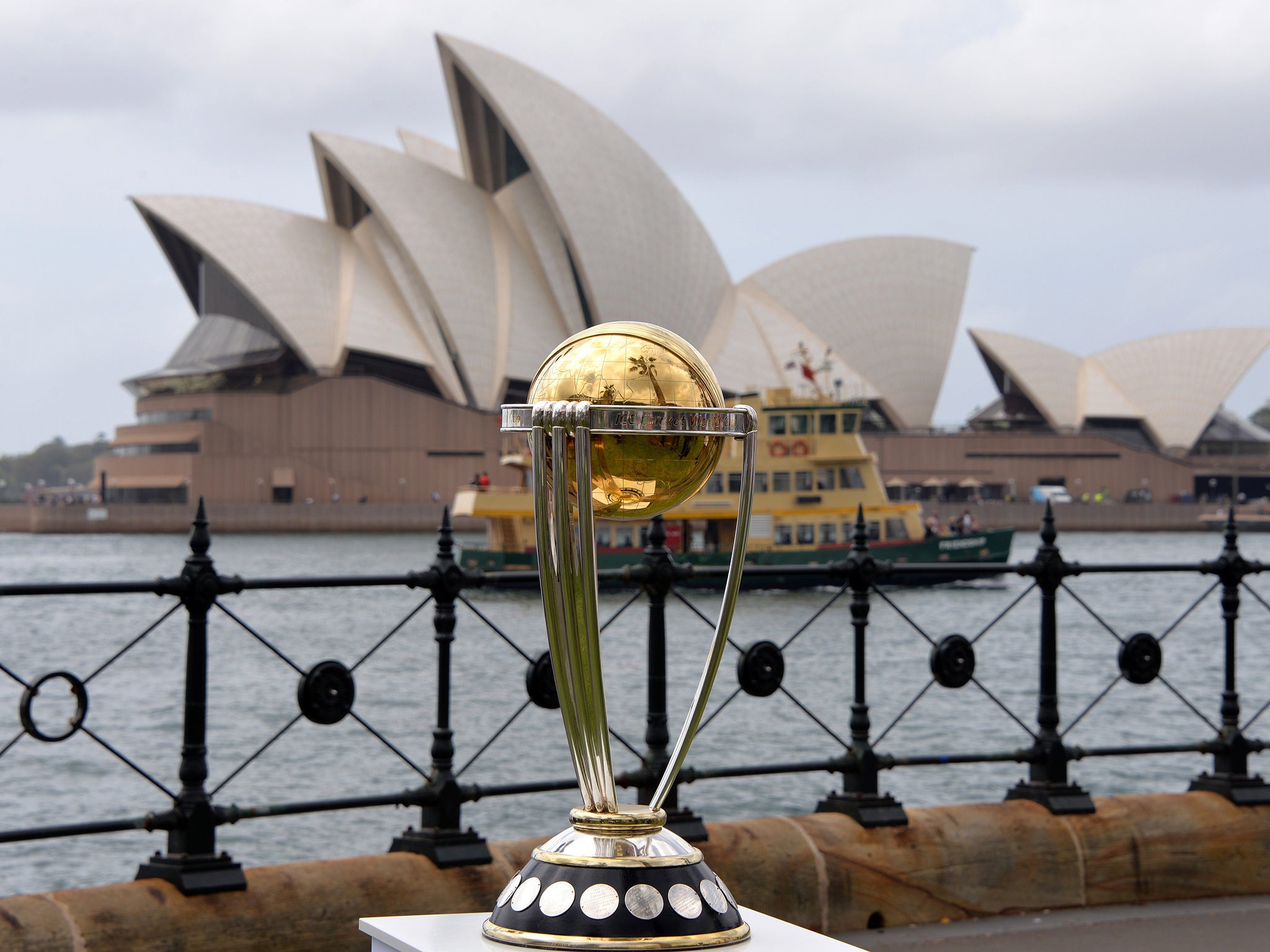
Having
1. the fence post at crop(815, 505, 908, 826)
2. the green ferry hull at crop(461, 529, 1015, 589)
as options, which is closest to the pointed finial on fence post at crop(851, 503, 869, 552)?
the fence post at crop(815, 505, 908, 826)

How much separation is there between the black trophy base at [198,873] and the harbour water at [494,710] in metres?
4.70

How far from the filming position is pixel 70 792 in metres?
10.4

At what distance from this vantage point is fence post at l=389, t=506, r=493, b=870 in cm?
343

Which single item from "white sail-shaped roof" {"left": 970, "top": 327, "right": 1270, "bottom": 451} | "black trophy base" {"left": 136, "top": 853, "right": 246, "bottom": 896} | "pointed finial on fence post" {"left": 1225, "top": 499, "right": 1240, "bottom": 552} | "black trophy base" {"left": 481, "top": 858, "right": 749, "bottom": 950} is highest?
"white sail-shaped roof" {"left": 970, "top": 327, "right": 1270, "bottom": 451}

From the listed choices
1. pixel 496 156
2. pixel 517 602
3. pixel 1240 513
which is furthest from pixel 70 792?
pixel 1240 513

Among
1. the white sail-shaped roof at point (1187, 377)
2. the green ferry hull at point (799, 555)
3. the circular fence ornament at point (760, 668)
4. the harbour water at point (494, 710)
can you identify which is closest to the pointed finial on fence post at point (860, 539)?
the circular fence ornament at point (760, 668)

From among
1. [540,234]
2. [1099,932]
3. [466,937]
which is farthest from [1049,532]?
[540,234]

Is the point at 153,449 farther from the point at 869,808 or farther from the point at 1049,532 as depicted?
the point at 869,808

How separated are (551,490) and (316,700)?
181 centimetres

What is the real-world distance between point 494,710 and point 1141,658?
9.75 m

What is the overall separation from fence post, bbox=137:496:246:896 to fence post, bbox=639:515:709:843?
3.51 ft

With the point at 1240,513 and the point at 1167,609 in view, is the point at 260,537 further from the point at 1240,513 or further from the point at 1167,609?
the point at 1240,513

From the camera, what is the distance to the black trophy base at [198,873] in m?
3.08

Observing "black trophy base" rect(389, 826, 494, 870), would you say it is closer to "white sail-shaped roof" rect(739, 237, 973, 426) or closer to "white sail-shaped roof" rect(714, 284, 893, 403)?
"white sail-shaped roof" rect(714, 284, 893, 403)
